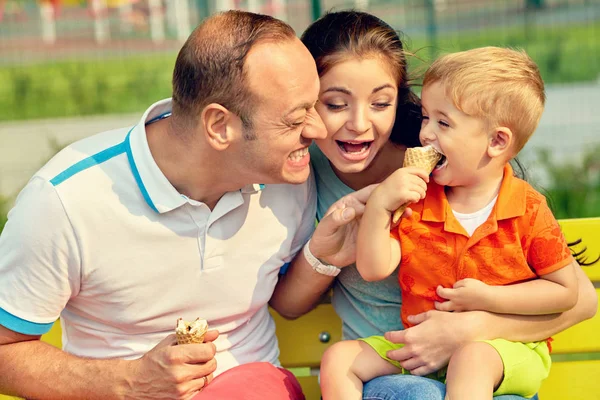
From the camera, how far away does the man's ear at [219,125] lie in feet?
8.68

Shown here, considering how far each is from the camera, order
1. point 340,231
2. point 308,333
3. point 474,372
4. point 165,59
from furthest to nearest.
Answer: point 165,59 → point 308,333 → point 340,231 → point 474,372

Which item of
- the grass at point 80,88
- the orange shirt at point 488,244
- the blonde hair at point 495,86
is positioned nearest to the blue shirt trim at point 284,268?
the orange shirt at point 488,244

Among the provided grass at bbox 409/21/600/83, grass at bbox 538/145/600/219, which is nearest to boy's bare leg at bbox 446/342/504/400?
grass at bbox 538/145/600/219

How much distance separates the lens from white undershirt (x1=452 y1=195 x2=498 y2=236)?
2.63m

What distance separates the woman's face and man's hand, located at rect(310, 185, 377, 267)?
10 cm

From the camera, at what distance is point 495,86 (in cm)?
254

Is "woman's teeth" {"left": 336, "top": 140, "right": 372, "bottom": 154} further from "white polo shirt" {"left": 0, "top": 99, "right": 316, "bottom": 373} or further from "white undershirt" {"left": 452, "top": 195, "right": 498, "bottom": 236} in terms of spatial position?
A: "white undershirt" {"left": 452, "top": 195, "right": 498, "bottom": 236}

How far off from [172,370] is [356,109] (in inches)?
37.9

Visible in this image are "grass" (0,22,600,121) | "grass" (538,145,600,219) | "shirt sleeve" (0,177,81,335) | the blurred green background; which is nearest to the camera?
"shirt sleeve" (0,177,81,335)

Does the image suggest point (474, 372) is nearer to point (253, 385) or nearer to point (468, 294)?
point (468, 294)

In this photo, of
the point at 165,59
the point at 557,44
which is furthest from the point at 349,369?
the point at 165,59

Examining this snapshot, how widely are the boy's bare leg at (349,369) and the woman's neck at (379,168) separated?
548 millimetres

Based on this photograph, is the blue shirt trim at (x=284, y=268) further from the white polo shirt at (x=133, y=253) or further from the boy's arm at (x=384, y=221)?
the boy's arm at (x=384, y=221)

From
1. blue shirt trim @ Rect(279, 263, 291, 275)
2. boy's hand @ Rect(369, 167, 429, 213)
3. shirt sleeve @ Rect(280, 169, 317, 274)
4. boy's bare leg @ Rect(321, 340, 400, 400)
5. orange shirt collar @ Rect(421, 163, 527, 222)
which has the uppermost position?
boy's hand @ Rect(369, 167, 429, 213)
